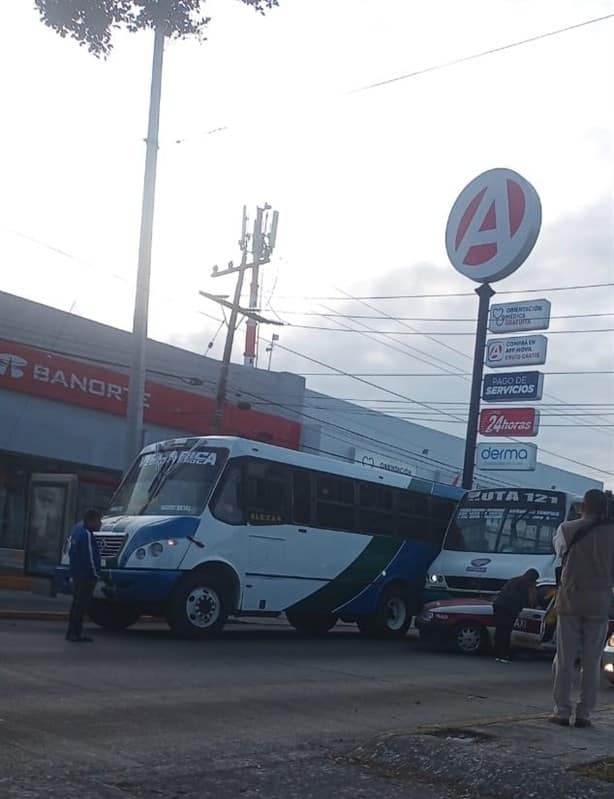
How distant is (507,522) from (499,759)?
40.2ft

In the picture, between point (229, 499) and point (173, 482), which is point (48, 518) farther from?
point (229, 499)

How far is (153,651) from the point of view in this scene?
1291 cm

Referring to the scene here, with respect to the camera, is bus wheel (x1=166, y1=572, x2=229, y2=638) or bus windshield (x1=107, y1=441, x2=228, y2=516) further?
bus windshield (x1=107, y1=441, x2=228, y2=516)

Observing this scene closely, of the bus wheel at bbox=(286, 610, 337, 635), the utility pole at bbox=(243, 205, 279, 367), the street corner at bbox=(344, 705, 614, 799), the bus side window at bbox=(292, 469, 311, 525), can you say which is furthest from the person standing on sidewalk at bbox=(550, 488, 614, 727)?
the utility pole at bbox=(243, 205, 279, 367)

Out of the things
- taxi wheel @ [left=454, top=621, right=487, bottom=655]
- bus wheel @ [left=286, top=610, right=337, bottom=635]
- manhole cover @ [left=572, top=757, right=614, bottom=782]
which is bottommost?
bus wheel @ [left=286, top=610, right=337, bottom=635]

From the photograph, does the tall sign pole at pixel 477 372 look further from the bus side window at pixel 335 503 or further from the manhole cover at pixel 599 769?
the manhole cover at pixel 599 769

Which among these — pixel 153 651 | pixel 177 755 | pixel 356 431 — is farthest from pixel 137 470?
pixel 356 431

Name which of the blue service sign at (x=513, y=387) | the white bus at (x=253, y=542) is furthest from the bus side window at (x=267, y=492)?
the blue service sign at (x=513, y=387)

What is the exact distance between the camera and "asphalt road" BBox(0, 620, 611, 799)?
6355 mm

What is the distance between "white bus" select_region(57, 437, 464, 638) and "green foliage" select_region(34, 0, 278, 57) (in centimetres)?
777

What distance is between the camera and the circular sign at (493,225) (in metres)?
25.3

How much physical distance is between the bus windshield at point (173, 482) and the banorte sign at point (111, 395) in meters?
13.0

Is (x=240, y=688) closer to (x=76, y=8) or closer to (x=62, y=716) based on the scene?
(x=62, y=716)

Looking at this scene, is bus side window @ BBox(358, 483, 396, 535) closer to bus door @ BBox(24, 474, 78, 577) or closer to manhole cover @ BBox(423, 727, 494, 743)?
bus door @ BBox(24, 474, 78, 577)
